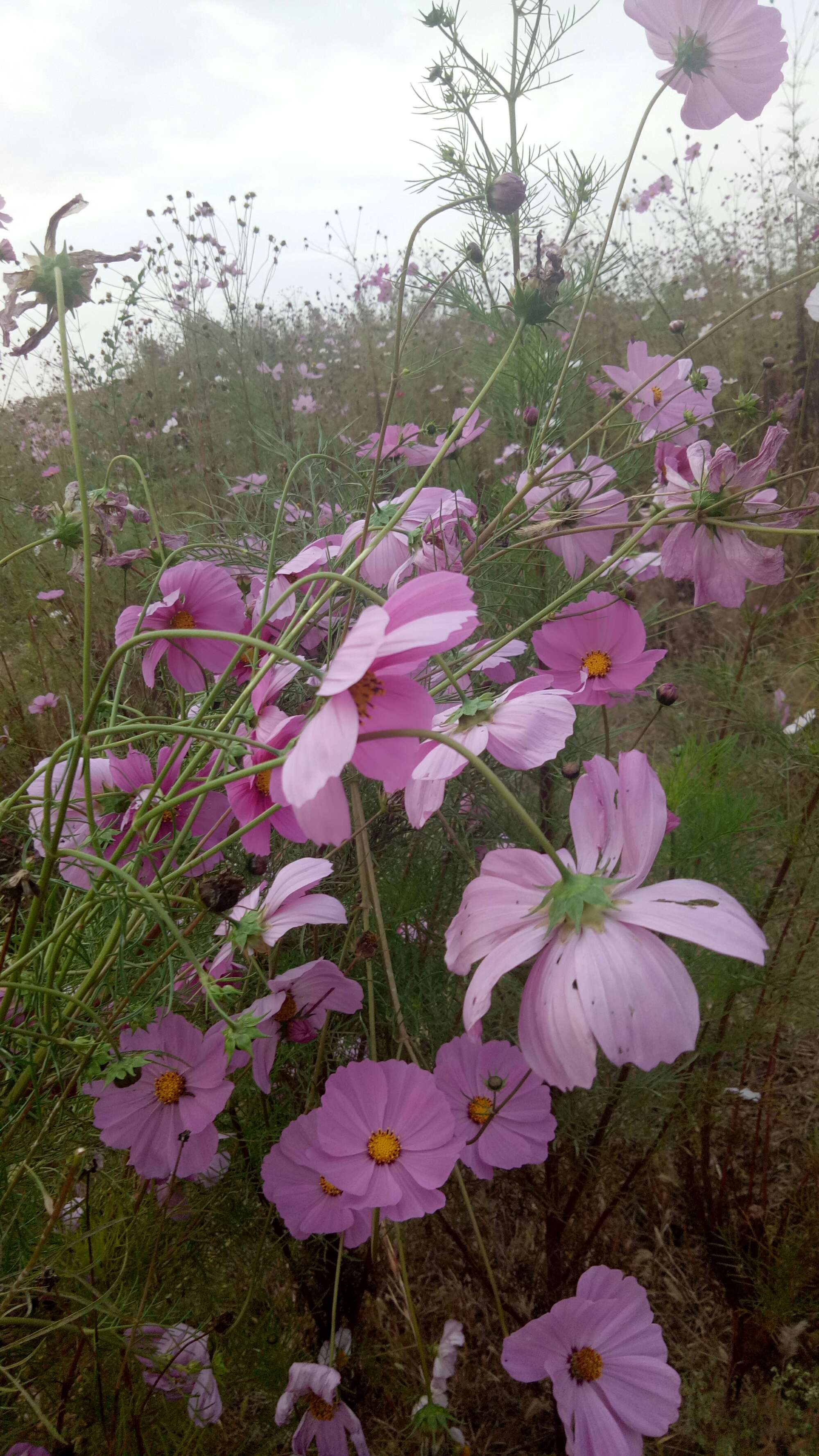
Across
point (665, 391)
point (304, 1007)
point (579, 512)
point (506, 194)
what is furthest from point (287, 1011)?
point (665, 391)

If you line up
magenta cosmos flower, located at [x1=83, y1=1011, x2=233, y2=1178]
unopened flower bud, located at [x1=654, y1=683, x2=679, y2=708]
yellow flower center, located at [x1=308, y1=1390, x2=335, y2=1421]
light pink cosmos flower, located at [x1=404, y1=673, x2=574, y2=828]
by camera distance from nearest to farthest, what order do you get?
light pink cosmos flower, located at [x1=404, y1=673, x2=574, y2=828] → magenta cosmos flower, located at [x1=83, y1=1011, x2=233, y2=1178] → yellow flower center, located at [x1=308, y1=1390, x2=335, y2=1421] → unopened flower bud, located at [x1=654, y1=683, x2=679, y2=708]

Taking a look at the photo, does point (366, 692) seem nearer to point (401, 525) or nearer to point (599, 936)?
point (599, 936)

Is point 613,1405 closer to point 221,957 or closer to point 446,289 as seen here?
point 221,957

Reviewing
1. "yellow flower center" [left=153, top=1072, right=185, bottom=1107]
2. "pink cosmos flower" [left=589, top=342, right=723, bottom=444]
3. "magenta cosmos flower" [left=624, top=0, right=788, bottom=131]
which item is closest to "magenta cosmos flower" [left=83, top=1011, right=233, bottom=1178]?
"yellow flower center" [left=153, top=1072, right=185, bottom=1107]

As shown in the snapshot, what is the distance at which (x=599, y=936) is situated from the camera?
362mm

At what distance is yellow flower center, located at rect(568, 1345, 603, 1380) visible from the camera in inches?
26.6

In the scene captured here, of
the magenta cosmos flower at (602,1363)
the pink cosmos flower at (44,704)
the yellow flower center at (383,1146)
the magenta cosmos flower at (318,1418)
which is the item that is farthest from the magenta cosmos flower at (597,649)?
the pink cosmos flower at (44,704)

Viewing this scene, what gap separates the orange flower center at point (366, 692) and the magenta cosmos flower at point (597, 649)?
1.26ft

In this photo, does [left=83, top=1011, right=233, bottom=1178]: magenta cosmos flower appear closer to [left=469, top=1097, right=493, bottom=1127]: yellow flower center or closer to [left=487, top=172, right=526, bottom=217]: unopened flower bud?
[left=469, top=1097, right=493, bottom=1127]: yellow flower center

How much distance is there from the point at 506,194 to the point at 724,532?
1.14 feet

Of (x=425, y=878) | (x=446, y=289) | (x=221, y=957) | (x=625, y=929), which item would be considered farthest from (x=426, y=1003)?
(x=446, y=289)

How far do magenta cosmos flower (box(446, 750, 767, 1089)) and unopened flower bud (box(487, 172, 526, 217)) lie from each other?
518mm

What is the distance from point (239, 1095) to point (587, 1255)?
452mm

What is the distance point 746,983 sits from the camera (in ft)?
2.78
